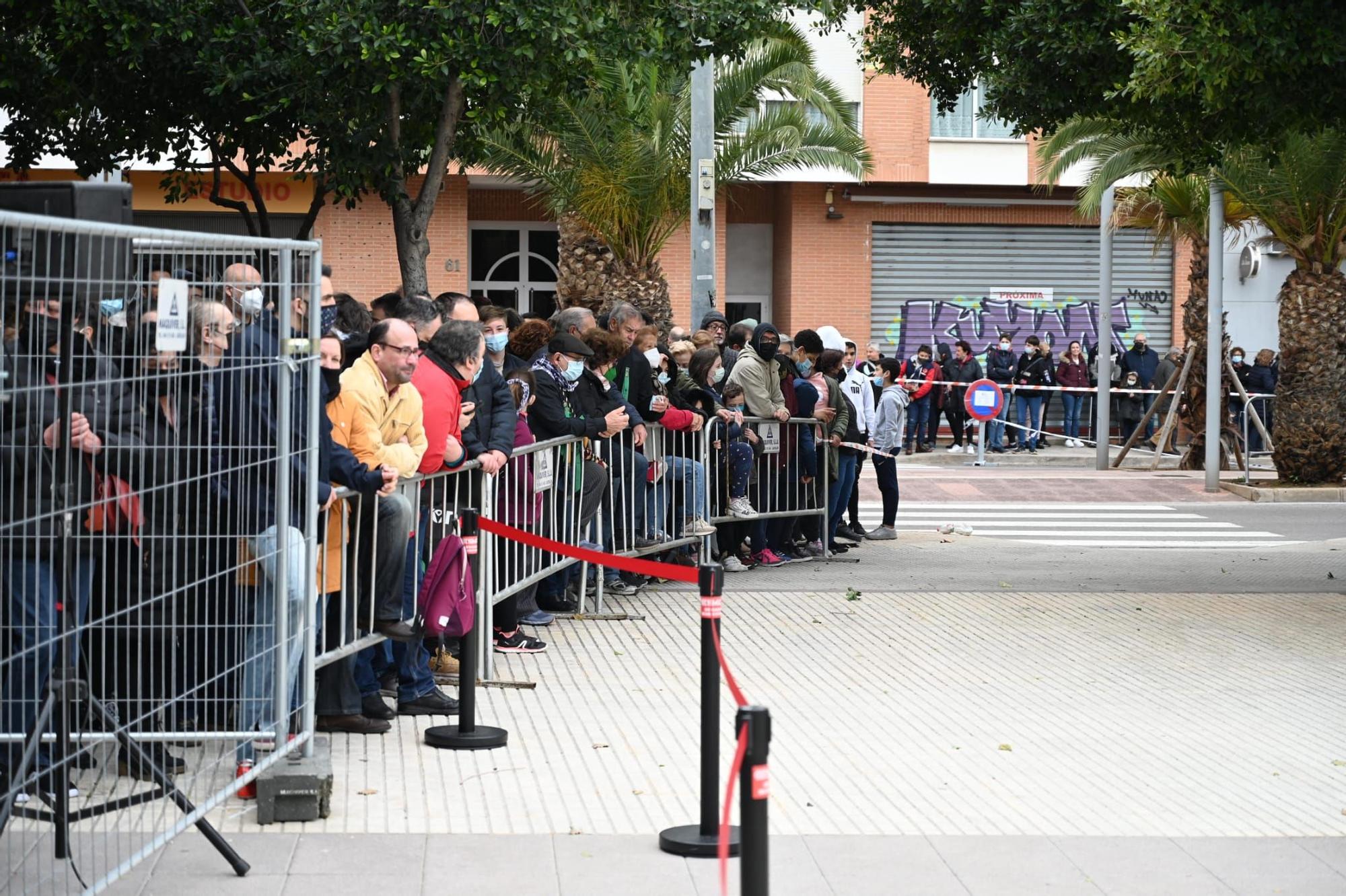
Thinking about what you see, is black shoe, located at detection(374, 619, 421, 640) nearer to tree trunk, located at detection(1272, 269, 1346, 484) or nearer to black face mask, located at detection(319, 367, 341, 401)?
black face mask, located at detection(319, 367, 341, 401)

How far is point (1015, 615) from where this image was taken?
451 inches

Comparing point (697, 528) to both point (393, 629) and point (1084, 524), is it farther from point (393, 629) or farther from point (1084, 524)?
point (1084, 524)

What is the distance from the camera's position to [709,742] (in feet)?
17.7

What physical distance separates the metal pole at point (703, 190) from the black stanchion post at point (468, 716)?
1157 centimetres

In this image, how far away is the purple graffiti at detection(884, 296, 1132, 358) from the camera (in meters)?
34.5

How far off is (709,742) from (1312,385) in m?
18.1

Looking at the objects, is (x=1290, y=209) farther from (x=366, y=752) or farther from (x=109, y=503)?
(x=109, y=503)

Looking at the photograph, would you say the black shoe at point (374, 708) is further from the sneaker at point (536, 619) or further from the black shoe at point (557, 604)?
the black shoe at point (557, 604)

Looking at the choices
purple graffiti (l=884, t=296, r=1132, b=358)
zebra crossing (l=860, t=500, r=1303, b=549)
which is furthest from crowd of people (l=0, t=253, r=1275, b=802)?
purple graffiti (l=884, t=296, r=1132, b=358)

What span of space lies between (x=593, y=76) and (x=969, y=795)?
8.01m

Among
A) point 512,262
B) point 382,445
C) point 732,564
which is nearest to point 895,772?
point 382,445

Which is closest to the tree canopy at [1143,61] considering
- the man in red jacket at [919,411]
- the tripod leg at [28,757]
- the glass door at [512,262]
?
the tripod leg at [28,757]

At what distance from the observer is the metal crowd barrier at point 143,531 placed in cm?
434

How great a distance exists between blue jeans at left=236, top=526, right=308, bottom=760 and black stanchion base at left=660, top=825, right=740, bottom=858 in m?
1.43
